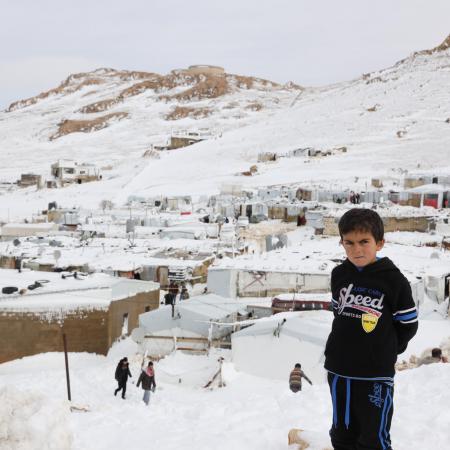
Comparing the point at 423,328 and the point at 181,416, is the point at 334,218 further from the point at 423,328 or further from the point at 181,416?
the point at 181,416

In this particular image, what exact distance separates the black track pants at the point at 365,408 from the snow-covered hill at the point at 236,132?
34.0 m

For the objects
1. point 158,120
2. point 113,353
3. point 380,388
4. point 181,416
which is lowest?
point 113,353

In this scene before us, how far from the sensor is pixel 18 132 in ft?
285

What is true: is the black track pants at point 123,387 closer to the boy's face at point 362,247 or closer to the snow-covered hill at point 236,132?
the boy's face at point 362,247

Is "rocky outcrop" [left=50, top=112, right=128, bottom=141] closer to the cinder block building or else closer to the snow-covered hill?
the snow-covered hill

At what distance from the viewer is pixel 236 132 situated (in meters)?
62.4

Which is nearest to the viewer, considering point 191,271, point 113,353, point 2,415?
point 2,415

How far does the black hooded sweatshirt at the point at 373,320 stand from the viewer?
2.53 meters

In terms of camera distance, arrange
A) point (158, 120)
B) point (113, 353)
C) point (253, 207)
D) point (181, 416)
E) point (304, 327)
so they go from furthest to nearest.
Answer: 1. point (158, 120)
2. point (253, 207)
3. point (113, 353)
4. point (304, 327)
5. point (181, 416)

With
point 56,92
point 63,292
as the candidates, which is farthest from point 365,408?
point 56,92

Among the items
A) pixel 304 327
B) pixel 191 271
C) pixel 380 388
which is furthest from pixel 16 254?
pixel 380 388

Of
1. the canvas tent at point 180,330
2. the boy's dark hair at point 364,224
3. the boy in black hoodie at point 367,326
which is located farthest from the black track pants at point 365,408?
the canvas tent at point 180,330

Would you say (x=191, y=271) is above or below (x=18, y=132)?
below

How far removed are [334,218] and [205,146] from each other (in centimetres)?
3359
